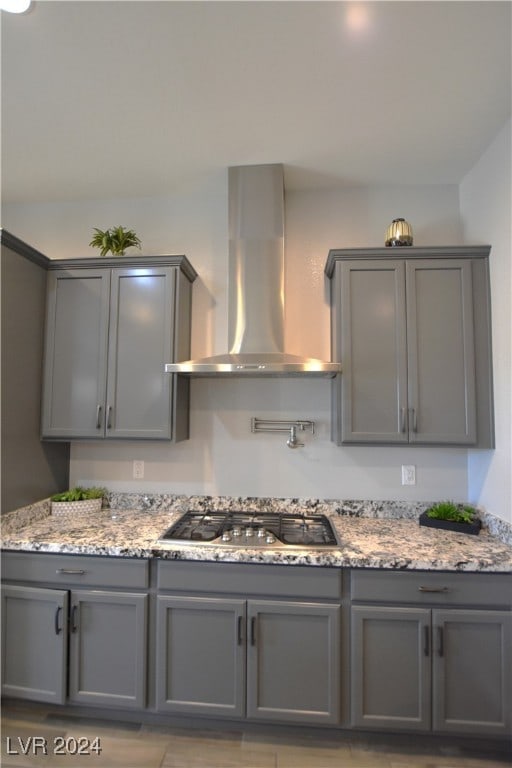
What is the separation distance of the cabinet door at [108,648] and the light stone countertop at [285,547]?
0.23 meters

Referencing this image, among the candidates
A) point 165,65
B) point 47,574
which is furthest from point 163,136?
point 47,574

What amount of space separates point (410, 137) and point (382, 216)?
0.48m

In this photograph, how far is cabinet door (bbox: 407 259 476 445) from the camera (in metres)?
1.96

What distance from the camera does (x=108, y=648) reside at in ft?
5.53

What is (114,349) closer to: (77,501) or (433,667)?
(77,501)

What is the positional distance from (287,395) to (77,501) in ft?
4.92

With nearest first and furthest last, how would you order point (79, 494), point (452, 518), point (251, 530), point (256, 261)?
point (251, 530) < point (452, 518) < point (256, 261) < point (79, 494)

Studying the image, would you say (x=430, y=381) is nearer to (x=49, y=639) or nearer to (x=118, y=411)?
(x=118, y=411)

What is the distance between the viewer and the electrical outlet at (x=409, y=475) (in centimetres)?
222

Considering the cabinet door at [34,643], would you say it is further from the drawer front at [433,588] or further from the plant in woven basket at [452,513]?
the plant in woven basket at [452,513]

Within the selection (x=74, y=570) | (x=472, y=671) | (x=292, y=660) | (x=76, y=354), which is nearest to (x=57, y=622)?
(x=74, y=570)

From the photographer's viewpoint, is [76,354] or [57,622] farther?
[76,354]

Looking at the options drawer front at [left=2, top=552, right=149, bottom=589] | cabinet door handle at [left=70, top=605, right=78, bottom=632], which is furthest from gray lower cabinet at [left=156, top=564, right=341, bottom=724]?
cabinet door handle at [left=70, top=605, right=78, bottom=632]

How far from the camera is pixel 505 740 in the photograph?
61.5 inches
